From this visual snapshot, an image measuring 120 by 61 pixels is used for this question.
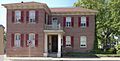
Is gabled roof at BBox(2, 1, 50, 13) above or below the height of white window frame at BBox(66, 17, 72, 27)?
above

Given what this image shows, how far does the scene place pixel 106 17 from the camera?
55781mm

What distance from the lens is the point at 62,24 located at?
46.8 meters

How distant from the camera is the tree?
2009 inches

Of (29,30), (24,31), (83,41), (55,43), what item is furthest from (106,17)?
(24,31)

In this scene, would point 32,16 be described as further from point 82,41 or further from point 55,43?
point 82,41

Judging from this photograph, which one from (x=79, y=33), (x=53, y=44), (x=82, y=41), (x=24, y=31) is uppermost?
(x=24, y=31)

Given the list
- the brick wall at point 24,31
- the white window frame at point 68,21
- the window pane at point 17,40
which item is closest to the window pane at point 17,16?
the brick wall at point 24,31

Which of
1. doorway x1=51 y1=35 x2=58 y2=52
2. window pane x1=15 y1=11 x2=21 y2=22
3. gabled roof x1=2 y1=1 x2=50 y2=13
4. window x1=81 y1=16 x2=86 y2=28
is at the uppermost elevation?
gabled roof x1=2 y1=1 x2=50 y2=13

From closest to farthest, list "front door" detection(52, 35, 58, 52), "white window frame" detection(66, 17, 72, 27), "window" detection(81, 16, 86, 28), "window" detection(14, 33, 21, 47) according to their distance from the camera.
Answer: "window" detection(14, 33, 21, 47), "front door" detection(52, 35, 58, 52), "window" detection(81, 16, 86, 28), "white window frame" detection(66, 17, 72, 27)

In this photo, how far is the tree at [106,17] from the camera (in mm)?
51025

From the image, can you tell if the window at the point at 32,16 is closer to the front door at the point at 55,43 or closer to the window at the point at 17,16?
the window at the point at 17,16

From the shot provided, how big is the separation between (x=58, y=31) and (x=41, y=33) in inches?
90.9

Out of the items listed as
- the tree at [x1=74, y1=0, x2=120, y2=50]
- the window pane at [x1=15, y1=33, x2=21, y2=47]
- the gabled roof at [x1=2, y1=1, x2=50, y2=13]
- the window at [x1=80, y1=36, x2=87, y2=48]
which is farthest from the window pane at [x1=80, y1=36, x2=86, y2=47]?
the window pane at [x1=15, y1=33, x2=21, y2=47]

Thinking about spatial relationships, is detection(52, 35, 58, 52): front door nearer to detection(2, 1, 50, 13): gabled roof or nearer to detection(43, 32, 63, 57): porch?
detection(43, 32, 63, 57): porch
